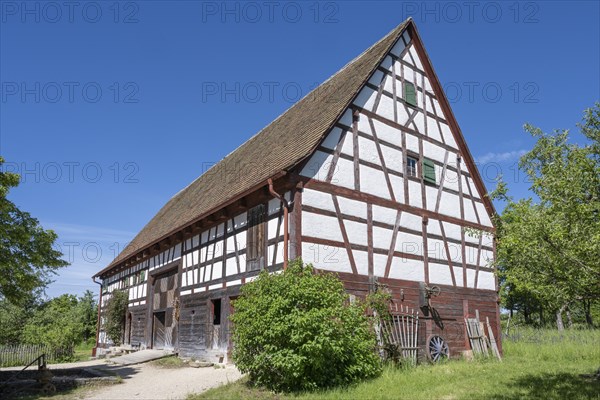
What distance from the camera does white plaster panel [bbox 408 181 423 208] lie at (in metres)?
16.2

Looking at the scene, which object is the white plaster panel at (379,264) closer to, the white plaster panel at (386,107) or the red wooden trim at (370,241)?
the red wooden trim at (370,241)

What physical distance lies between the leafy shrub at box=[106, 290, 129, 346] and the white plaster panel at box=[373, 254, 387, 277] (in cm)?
1647

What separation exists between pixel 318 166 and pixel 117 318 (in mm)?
17840

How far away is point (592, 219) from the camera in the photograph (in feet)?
26.1

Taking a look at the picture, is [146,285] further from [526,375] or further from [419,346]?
[526,375]

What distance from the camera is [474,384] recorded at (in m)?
10.5

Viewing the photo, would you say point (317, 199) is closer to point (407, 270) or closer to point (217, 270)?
point (407, 270)

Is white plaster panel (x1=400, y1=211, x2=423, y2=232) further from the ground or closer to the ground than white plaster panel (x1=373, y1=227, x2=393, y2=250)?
further from the ground

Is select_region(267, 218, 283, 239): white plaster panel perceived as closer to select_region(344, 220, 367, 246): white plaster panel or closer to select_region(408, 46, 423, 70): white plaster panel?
select_region(344, 220, 367, 246): white plaster panel

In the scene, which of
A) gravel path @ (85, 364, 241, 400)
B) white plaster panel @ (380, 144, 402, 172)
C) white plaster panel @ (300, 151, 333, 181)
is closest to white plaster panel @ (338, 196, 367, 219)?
white plaster panel @ (300, 151, 333, 181)

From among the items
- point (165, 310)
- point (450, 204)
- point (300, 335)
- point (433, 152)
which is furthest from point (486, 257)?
point (165, 310)

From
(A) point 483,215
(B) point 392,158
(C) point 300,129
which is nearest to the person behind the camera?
(C) point 300,129

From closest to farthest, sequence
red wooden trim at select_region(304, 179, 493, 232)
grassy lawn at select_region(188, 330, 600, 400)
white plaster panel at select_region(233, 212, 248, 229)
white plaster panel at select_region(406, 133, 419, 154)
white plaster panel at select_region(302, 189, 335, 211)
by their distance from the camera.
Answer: grassy lawn at select_region(188, 330, 600, 400) → white plaster panel at select_region(302, 189, 335, 211) → red wooden trim at select_region(304, 179, 493, 232) → white plaster panel at select_region(233, 212, 248, 229) → white plaster panel at select_region(406, 133, 419, 154)

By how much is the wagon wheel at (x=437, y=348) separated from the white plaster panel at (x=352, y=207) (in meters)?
4.60
